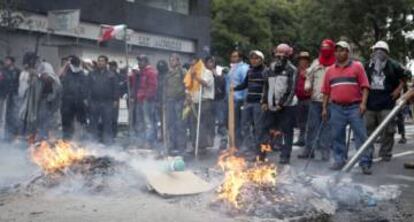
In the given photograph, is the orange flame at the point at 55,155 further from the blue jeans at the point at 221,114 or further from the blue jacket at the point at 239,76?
the blue jeans at the point at 221,114

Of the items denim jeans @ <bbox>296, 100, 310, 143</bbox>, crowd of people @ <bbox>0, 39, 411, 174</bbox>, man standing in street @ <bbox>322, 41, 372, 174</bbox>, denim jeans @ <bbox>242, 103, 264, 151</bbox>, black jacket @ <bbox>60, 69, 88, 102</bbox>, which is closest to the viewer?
man standing in street @ <bbox>322, 41, 372, 174</bbox>

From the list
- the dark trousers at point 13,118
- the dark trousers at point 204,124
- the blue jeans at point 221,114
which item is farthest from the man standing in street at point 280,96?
the dark trousers at point 13,118

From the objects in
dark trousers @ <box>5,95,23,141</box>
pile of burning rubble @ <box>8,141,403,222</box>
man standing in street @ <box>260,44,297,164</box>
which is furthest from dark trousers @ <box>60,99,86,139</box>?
pile of burning rubble @ <box>8,141,403,222</box>

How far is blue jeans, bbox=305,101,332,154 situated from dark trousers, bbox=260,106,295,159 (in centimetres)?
69

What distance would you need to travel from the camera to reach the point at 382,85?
32.8 feet

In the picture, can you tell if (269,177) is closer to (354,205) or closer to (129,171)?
(354,205)

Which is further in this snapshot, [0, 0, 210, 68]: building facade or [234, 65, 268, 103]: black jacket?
[0, 0, 210, 68]: building facade

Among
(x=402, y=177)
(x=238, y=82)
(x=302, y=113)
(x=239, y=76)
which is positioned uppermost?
(x=239, y=76)

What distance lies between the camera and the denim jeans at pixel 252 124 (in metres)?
10.1

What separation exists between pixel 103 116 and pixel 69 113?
69 cm

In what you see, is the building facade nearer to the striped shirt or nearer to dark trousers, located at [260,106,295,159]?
dark trousers, located at [260,106,295,159]

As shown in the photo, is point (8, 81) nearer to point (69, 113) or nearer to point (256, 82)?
point (69, 113)

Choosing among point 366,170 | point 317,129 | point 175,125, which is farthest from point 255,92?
point 175,125

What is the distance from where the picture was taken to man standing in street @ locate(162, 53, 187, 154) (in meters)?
12.2
